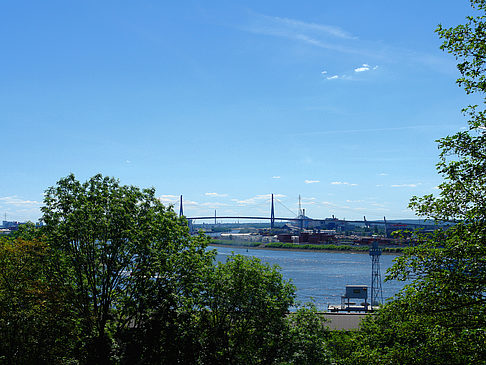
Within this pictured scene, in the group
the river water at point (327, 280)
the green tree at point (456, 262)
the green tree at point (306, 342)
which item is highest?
the green tree at point (456, 262)

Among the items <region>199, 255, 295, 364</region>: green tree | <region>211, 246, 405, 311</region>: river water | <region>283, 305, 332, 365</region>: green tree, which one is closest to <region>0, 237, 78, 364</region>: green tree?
<region>199, 255, 295, 364</region>: green tree

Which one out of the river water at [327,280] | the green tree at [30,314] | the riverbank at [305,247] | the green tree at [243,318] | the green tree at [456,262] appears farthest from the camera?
the riverbank at [305,247]

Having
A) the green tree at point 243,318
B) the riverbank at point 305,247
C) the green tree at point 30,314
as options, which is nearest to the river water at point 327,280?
the riverbank at point 305,247

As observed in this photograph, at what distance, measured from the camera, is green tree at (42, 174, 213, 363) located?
1277 cm

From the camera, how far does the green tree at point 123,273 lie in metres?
12.8

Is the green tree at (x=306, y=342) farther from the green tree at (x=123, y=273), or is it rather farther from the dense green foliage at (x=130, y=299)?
the green tree at (x=123, y=273)

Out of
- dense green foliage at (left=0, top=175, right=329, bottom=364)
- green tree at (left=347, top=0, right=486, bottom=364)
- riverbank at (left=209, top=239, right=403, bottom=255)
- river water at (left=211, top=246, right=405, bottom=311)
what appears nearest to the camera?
green tree at (left=347, top=0, right=486, bottom=364)

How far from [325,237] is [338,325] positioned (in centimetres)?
12314

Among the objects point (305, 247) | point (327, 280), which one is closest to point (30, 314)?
point (327, 280)

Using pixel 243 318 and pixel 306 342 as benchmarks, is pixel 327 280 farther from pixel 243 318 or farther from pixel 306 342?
pixel 306 342

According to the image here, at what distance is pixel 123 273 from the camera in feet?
46.3

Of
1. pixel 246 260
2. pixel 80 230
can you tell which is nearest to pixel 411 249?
pixel 246 260

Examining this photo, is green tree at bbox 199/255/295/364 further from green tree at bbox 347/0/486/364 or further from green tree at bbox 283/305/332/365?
green tree at bbox 347/0/486/364

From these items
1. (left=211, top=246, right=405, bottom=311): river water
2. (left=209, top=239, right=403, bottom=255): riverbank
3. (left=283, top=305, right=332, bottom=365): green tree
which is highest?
(left=283, top=305, right=332, bottom=365): green tree
